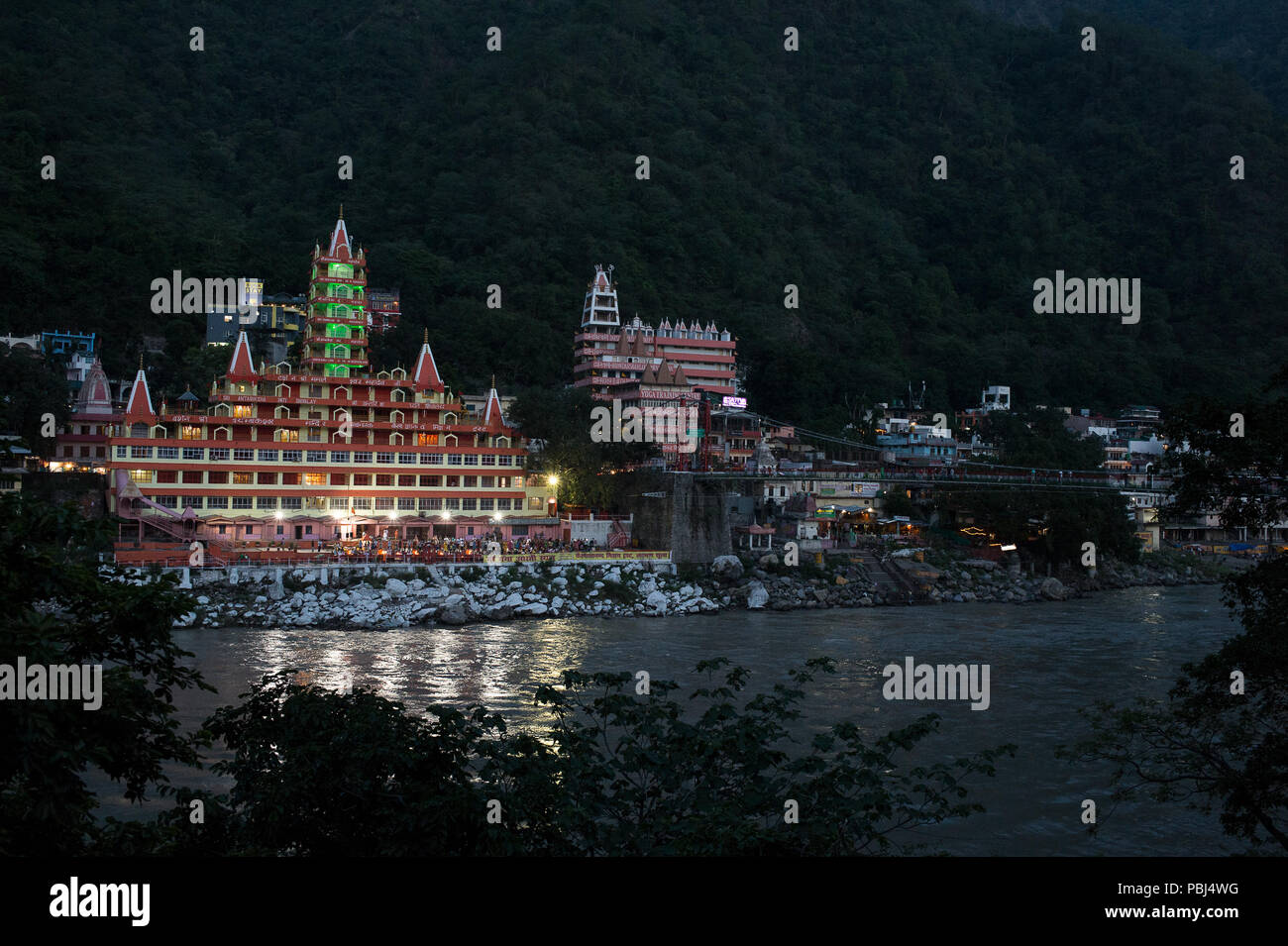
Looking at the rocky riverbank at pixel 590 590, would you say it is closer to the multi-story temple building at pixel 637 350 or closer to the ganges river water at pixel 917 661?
the ganges river water at pixel 917 661

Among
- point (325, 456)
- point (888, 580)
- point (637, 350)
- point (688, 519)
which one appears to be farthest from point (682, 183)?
point (888, 580)

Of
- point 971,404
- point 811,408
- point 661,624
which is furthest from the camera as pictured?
point 971,404

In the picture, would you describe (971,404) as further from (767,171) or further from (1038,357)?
(767,171)

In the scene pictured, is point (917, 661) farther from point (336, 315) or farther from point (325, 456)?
point (336, 315)

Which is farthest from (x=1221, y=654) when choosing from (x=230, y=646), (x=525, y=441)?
(x=525, y=441)

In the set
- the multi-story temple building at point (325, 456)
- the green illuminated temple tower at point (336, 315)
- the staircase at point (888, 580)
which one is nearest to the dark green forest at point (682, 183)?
the green illuminated temple tower at point (336, 315)

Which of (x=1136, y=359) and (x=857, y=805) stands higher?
(x=1136, y=359)
